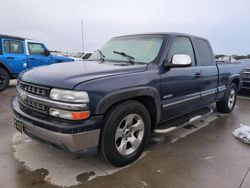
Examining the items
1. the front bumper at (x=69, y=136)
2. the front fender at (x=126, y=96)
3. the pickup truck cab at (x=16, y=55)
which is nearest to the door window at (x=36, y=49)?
the pickup truck cab at (x=16, y=55)

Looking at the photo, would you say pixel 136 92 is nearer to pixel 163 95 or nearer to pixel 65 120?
pixel 163 95

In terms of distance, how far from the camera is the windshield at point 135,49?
11.1 feet

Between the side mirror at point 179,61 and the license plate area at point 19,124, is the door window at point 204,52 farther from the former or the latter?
the license plate area at point 19,124

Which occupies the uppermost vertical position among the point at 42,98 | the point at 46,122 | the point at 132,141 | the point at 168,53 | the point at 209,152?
the point at 168,53

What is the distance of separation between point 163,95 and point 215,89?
201cm

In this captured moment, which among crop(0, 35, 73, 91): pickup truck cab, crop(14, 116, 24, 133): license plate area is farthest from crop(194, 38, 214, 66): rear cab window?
crop(0, 35, 73, 91): pickup truck cab

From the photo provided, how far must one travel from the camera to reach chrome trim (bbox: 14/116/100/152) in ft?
7.48

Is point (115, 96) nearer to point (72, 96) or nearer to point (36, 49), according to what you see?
point (72, 96)

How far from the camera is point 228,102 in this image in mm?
5531

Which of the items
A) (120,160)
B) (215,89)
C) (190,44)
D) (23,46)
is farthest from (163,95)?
(23,46)

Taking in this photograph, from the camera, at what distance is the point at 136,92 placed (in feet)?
9.00

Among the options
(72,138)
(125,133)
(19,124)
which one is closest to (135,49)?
(125,133)

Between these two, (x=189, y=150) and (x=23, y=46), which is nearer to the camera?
(x=189, y=150)

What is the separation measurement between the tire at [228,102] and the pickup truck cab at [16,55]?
7311 mm
